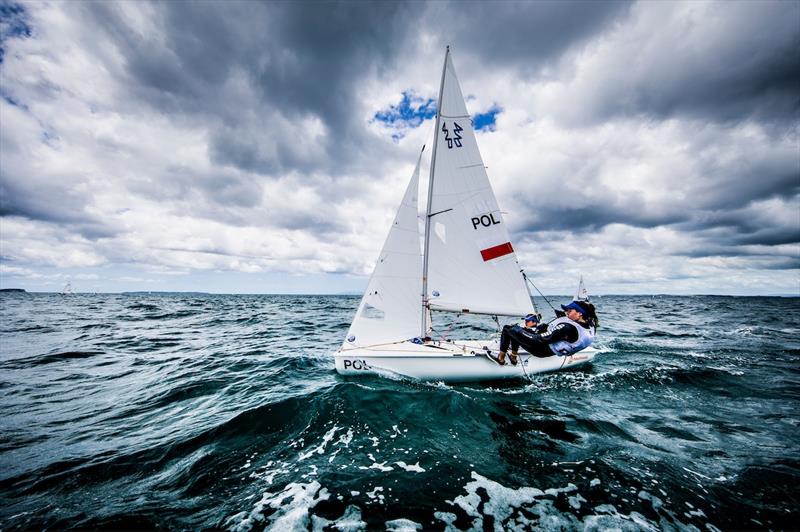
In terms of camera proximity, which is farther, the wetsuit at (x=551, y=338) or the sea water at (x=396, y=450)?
the wetsuit at (x=551, y=338)

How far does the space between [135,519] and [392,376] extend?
16.1ft

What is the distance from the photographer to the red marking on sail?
830cm

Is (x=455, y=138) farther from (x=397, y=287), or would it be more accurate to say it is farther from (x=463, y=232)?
(x=397, y=287)

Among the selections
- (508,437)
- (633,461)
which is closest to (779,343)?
(633,461)

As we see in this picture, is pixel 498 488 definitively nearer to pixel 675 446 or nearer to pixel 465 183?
pixel 675 446

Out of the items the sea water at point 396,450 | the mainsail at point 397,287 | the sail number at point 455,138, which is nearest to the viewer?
the sea water at point 396,450

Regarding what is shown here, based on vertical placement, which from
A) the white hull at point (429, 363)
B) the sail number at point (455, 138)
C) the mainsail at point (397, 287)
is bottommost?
the white hull at point (429, 363)

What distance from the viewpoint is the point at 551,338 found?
667cm

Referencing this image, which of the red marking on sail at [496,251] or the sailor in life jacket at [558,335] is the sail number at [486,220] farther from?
the sailor in life jacket at [558,335]

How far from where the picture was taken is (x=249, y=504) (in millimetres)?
3438

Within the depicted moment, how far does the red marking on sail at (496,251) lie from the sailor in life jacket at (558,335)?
206 cm

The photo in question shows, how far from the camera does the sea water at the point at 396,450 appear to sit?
3295 millimetres

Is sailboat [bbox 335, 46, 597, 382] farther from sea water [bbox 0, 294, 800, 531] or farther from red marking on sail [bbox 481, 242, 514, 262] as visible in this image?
sea water [bbox 0, 294, 800, 531]

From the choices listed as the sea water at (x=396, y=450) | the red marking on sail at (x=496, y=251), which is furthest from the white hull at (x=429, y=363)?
the red marking on sail at (x=496, y=251)
